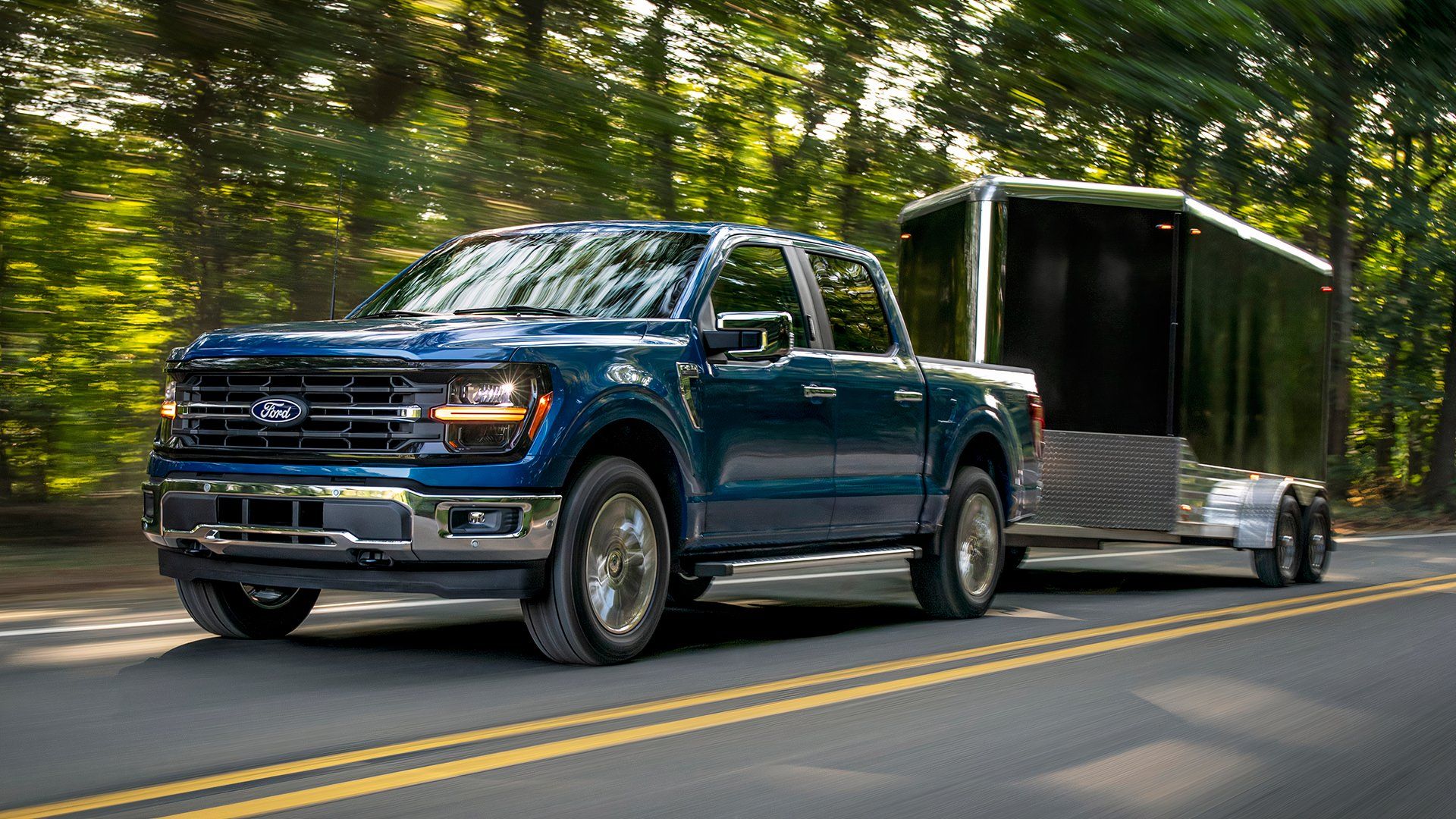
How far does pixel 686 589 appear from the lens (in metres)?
10.2

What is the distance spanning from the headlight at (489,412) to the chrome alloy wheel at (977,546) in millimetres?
3950

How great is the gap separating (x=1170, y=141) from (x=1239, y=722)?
15804 millimetres

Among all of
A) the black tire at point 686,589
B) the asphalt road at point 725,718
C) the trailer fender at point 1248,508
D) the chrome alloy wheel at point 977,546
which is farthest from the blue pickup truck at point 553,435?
the trailer fender at point 1248,508

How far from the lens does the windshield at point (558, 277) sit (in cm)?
775

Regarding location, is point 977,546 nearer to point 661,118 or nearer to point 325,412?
point 325,412

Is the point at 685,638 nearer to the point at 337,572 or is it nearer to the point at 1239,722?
the point at 337,572

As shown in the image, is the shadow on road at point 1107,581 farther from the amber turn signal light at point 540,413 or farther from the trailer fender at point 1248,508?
the amber turn signal light at point 540,413

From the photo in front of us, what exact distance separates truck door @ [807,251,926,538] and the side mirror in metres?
0.77

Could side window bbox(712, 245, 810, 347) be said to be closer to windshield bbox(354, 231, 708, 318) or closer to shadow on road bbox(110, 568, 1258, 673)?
windshield bbox(354, 231, 708, 318)

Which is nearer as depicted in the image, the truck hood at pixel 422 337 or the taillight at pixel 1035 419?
the truck hood at pixel 422 337

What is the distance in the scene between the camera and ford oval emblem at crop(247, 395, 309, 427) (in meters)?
6.74

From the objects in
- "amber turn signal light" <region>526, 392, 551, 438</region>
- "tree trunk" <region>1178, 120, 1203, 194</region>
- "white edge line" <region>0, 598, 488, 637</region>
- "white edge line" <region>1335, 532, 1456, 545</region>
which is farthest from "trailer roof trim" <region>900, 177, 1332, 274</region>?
"white edge line" <region>1335, 532, 1456, 545</region>

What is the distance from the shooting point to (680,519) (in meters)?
7.51

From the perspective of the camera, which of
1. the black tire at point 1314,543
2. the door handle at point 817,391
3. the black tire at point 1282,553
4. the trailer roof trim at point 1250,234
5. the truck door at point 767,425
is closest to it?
the truck door at point 767,425
